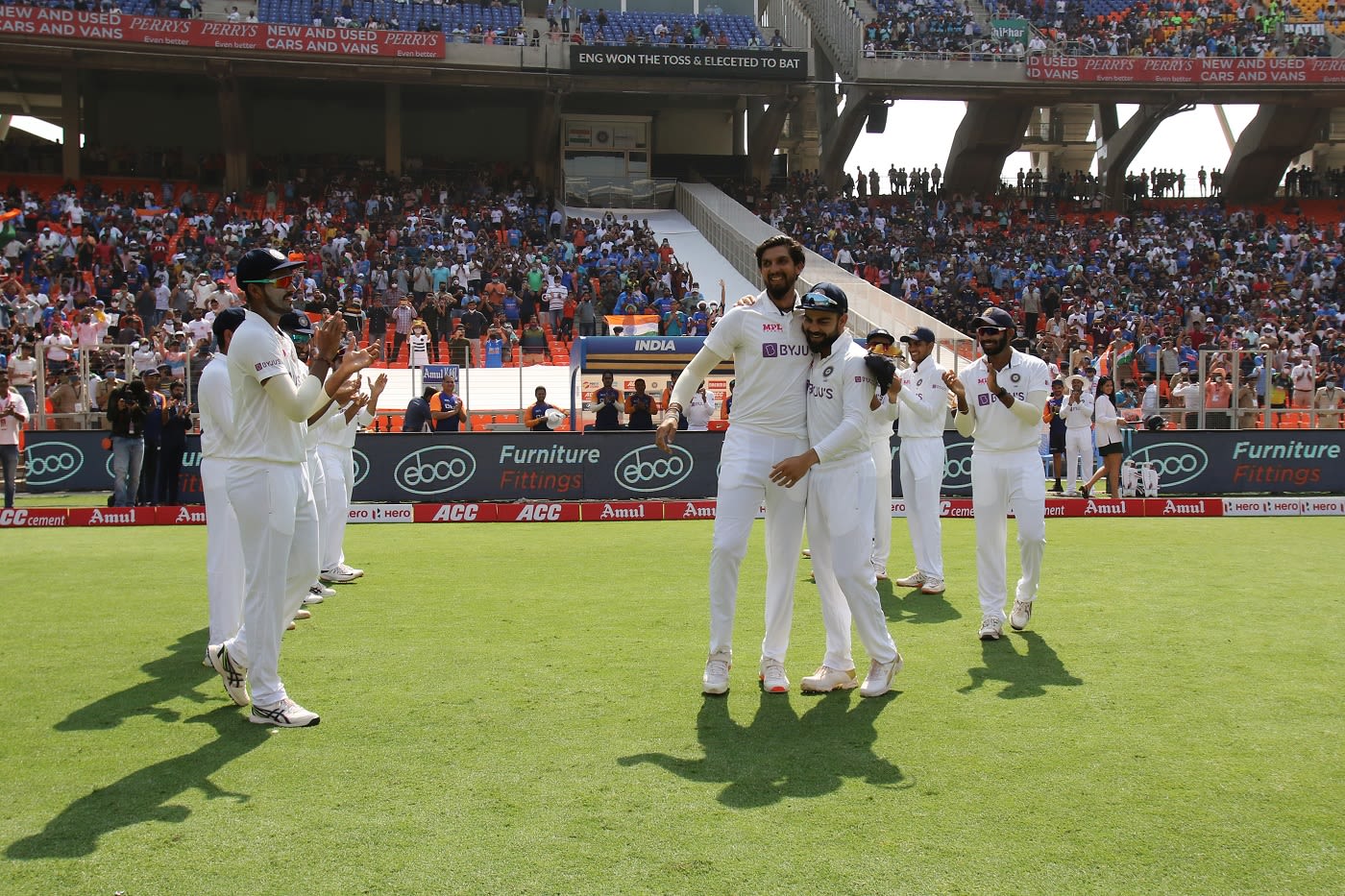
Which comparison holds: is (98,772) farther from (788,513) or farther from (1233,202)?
(1233,202)

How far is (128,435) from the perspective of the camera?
1725cm

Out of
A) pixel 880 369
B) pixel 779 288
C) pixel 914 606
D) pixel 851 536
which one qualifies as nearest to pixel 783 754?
pixel 851 536

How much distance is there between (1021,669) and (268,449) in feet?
14.3

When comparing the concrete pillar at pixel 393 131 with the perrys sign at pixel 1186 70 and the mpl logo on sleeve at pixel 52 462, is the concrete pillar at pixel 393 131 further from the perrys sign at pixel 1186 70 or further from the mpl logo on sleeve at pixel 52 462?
the mpl logo on sleeve at pixel 52 462

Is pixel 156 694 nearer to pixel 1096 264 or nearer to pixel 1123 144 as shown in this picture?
pixel 1096 264

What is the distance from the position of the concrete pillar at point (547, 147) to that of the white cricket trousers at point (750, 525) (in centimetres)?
3663

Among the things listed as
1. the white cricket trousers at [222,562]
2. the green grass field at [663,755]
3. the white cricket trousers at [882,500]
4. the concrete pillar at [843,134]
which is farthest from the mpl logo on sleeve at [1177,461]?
the concrete pillar at [843,134]

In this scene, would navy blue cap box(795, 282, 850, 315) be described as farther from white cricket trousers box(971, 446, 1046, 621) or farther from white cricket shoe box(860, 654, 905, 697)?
white cricket trousers box(971, 446, 1046, 621)

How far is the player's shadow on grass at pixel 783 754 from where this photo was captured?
5.15 meters

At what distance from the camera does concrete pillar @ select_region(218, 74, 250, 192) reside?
39.1 metres

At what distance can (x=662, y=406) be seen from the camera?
21484 millimetres

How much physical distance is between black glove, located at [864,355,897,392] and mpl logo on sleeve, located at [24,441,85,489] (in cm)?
1711

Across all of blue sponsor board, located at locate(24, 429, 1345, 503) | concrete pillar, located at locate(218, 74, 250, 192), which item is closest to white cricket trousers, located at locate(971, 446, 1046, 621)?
blue sponsor board, located at locate(24, 429, 1345, 503)

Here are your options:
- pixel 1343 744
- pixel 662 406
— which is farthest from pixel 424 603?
pixel 662 406
